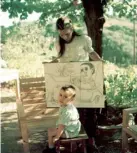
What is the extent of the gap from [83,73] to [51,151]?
Answer: 1.11 metres

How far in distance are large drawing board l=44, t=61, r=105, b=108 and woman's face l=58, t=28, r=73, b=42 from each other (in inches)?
13.8

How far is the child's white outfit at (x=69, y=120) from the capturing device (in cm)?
374

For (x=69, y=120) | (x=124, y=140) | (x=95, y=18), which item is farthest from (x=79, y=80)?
(x=95, y=18)

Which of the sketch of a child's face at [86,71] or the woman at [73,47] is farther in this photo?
the sketch of a child's face at [86,71]

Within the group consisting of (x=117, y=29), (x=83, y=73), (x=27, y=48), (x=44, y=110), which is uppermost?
(x=117, y=29)

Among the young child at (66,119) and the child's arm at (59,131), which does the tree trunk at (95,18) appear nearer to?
the young child at (66,119)

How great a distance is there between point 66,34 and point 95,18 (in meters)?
1.46

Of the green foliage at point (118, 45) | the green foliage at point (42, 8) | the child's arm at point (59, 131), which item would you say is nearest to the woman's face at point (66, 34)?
the child's arm at point (59, 131)

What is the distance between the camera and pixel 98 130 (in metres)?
5.20

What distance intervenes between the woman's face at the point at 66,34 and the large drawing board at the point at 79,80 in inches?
13.8

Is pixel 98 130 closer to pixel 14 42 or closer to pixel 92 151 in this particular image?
pixel 92 151

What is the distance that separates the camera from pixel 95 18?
17.6 ft

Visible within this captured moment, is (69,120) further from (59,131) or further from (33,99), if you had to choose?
(33,99)

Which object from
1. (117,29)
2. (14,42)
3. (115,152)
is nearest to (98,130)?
(115,152)
